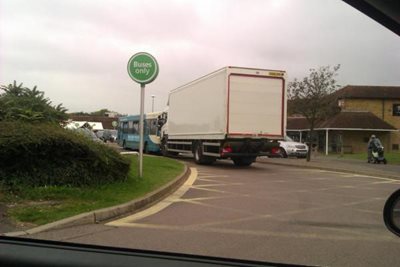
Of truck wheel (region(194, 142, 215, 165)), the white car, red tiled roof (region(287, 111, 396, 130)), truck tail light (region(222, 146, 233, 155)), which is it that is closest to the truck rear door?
truck tail light (region(222, 146, 233, 155))

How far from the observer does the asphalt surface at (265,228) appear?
256 inches

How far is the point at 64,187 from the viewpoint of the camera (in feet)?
33.9

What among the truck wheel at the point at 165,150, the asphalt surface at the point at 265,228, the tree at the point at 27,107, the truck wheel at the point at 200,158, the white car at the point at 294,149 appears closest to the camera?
the asphalt surface at the point at 265,228

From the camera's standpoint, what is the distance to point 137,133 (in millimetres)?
34531

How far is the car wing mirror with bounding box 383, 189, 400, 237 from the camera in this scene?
10.1 feet

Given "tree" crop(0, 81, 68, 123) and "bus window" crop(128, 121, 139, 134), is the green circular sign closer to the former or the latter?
"tree" crop(0, 81, 68, 123)

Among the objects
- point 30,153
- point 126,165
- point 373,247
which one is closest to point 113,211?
point 30,153

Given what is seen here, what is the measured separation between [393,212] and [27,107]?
12.3m

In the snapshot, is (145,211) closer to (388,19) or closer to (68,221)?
(68,221)

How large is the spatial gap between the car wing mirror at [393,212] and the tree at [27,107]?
11062 mm

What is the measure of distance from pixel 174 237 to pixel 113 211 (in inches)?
76.8

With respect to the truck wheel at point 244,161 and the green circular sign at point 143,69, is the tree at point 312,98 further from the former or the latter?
the green circular sign at point 143,69

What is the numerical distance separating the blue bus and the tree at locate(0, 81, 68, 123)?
17.3 meters

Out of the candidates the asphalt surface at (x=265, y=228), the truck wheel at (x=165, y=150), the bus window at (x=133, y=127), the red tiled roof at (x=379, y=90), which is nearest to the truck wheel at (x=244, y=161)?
the truck wheel at (x=165, y=150)
